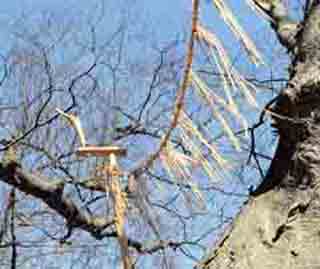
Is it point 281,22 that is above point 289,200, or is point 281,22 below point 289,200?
above

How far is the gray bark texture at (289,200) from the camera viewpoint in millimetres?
1190

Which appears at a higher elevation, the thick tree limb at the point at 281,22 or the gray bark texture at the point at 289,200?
the thick tree limb at the point at 281,22

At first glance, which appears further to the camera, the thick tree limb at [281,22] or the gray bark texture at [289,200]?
the thick tree limb at [281,22]

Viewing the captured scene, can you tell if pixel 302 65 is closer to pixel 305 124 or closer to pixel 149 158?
pixel 305 124

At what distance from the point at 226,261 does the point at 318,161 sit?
252 mm

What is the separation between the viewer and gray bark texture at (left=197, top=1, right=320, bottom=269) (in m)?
1.19

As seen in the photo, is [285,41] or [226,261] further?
[285,41]

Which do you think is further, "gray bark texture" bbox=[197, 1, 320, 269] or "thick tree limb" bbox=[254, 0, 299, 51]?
"thick tree limb" bbox=[254, 0, 299, 51]

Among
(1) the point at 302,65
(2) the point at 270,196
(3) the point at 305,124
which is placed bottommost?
(2) the point at 270,196

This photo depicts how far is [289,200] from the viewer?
1256 mm

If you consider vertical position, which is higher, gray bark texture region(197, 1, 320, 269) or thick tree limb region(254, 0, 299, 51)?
thick tree limb region(254, 0, 299, 51)

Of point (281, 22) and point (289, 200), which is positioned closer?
point (289, 200)

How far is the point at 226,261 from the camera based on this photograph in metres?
1.23

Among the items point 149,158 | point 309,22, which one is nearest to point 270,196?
point 149,158
